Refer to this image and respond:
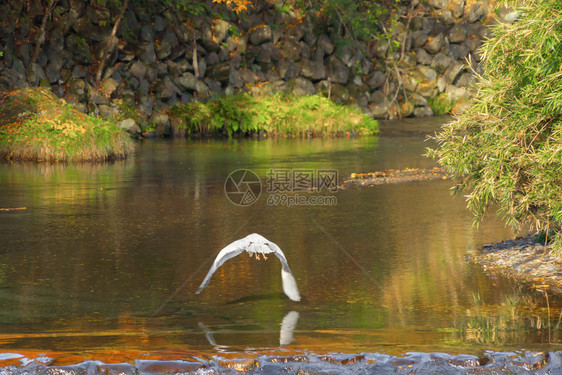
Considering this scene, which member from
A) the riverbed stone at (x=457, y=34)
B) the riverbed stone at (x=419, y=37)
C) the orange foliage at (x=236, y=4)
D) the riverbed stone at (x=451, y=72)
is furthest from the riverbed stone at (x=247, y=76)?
the riverbed stone at (x=457, y=34)

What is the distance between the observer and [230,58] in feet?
112

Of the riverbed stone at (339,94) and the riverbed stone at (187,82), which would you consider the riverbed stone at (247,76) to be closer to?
the riverbed stone at (187,82)

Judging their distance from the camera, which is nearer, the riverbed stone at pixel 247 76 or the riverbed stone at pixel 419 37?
the riverbed stone at pixel 247 76

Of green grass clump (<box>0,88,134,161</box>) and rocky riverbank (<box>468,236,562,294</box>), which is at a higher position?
green grass clump (<box>0,88,134,161</box>)

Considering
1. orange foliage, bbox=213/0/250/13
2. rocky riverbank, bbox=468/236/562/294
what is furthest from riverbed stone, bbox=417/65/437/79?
rocky riverbank, bbox=468/236/562/294

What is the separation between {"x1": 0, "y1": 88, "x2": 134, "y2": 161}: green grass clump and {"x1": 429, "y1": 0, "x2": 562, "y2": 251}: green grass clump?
13.3 meters

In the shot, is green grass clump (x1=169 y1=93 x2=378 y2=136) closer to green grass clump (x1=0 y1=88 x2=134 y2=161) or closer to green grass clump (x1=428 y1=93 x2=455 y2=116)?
green grass clump (x1=0 y1=88 x2=134 y2=161)

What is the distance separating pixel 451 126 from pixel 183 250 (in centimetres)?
365

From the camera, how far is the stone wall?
28.4 metres

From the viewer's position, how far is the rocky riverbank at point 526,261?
354 inches

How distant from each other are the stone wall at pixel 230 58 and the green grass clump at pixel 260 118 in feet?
3.44

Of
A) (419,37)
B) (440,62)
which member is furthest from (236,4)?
(440,62)

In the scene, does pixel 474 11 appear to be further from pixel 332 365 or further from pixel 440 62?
pixel 332 365

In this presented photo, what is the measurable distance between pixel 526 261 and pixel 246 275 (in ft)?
10.5
